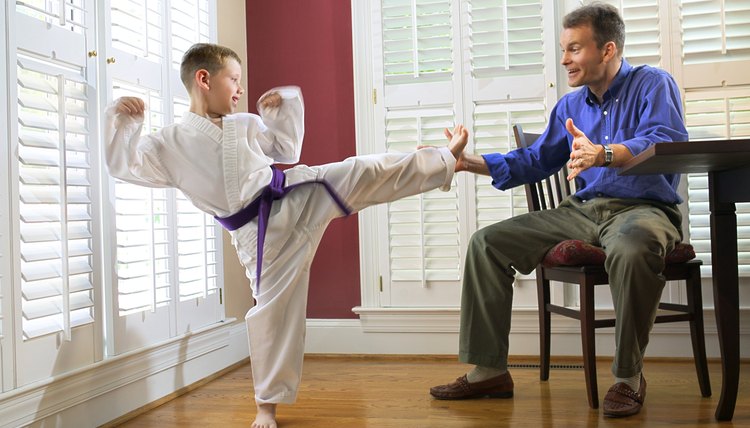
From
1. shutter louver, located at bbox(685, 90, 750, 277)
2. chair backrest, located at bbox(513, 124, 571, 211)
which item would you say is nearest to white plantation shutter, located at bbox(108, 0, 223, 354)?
chair backrest, located at bbox(513, 124, 571, 211)

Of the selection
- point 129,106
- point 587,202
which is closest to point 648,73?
point 587,202

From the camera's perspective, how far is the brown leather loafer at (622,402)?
6.79 ft

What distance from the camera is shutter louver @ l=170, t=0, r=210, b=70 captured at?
9.01ft

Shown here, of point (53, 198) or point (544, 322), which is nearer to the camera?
point (53, 198)

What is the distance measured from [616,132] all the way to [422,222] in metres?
1.04

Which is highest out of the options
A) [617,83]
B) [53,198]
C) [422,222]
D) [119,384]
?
[617,83]

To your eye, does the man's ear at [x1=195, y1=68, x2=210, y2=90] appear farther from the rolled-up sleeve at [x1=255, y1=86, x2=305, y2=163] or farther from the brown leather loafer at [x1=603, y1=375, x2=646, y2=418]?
the brown leather loafer at [x1=603, y1=375, x2=646, y2=418]

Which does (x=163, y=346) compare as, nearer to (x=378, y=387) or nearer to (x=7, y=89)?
(x=378, y=387)

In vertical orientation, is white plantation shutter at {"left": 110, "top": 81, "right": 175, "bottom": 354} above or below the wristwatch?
below

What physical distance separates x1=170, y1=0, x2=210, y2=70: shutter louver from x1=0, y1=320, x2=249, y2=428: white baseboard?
109 cm

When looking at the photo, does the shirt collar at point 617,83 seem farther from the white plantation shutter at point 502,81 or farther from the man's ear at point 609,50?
the white plantation shutter at point 502,81

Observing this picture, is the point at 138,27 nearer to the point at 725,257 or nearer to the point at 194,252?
the point at 194,252

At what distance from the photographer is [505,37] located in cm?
311

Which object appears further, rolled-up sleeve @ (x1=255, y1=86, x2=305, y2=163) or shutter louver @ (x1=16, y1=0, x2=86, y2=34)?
rolled-up sleeve @ (x1=255, y1=86, x2=305, y2=163)
